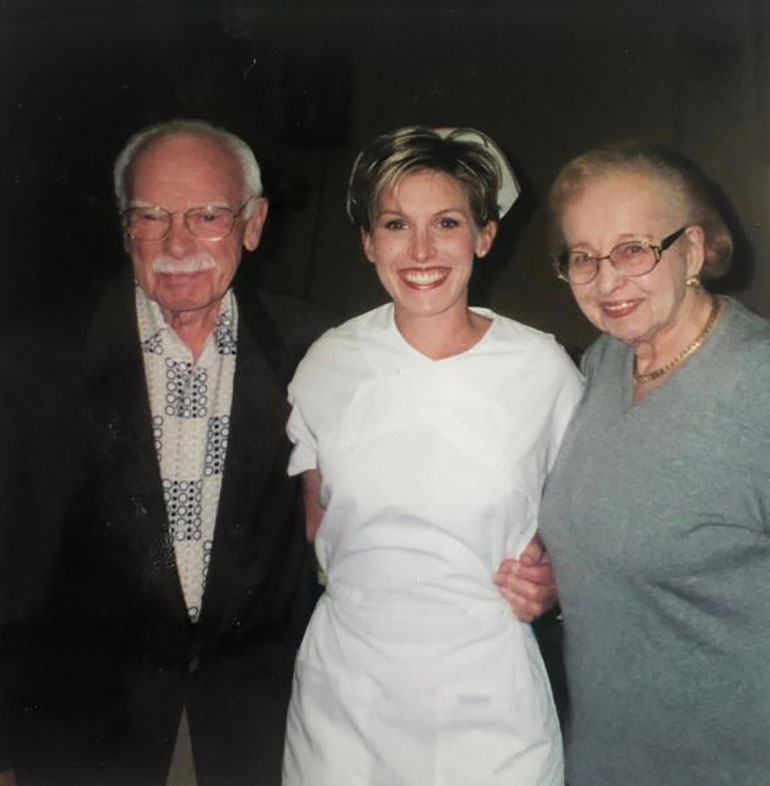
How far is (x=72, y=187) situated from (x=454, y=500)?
1.19 meters

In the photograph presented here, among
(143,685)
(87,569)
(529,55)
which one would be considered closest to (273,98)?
(529,55)

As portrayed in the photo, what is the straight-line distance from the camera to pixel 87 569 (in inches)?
65.5

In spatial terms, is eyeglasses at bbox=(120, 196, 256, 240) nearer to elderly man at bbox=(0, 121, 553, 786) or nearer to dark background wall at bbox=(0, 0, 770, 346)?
elderly man at bbox=(0, 121, 553, 786)

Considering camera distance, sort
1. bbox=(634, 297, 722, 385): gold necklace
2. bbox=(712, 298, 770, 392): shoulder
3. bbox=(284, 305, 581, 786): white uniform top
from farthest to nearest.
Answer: bbox=(284, 305, 581, 786): white uniform top → bbox=(634, 297, 722, 385): gold necklace → bbox=(712, 298, 770, 392): shoulder

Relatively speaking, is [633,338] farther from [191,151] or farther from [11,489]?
[11,489]

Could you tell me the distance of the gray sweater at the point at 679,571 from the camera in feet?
4.03

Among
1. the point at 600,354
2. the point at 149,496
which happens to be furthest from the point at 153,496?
the point at 600,354

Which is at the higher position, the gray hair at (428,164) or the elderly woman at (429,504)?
the gray hair at (428,164)

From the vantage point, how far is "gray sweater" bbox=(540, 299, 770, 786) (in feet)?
4.03

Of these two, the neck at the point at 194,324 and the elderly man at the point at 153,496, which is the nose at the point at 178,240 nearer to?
the elderly man at the point at 153,496

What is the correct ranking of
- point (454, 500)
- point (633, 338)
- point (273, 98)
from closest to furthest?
point (633, 338) < point (454, 500) < point (273, 98)

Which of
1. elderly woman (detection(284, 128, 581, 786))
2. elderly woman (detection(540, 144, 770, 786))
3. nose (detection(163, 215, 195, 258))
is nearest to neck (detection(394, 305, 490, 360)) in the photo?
elderly woman (detection(284, 128, 581, 786))

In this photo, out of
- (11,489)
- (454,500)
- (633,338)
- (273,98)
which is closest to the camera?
(633,338)

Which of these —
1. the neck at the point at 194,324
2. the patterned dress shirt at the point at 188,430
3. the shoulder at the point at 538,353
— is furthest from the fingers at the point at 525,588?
the neck at the point at 194,324
